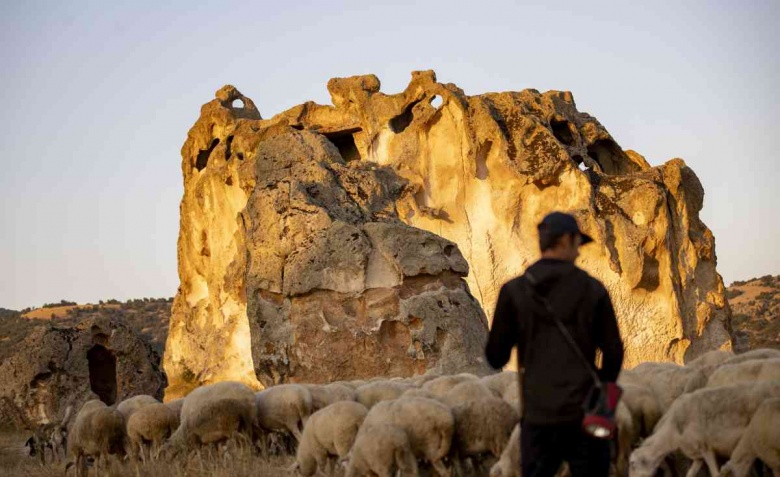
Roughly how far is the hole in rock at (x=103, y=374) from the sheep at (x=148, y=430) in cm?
1049

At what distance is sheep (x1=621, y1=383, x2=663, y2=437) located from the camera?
29.7ft

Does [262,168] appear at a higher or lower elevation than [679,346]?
higher

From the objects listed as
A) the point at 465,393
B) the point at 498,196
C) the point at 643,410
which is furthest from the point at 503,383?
the point at 498,196

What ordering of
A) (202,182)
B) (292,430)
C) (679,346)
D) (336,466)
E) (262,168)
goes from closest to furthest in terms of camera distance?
(336,466)
(292,430)
(262,168)
(679,346)
(202,182)

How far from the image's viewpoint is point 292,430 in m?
12.6

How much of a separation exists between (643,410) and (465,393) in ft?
6.56

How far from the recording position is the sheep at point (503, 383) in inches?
431

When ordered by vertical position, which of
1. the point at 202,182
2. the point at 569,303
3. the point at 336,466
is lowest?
the point at 336,466

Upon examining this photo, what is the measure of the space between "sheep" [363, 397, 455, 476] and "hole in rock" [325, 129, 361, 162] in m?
25.0

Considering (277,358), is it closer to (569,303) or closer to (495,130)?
(495,130)

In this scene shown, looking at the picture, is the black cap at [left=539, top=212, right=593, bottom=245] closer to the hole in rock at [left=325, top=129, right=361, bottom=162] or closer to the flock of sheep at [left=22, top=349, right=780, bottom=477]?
the flock of sheep at [left=22, top=349, right=780, bottom=477]

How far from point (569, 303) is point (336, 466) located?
5.52 metres

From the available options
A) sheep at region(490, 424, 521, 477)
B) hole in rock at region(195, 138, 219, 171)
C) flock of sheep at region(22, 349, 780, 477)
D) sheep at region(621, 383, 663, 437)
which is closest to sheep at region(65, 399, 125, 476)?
flock of sheep at region(22, 349, 780, 477)

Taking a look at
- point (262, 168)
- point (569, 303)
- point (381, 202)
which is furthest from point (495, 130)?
point (569, 303)
